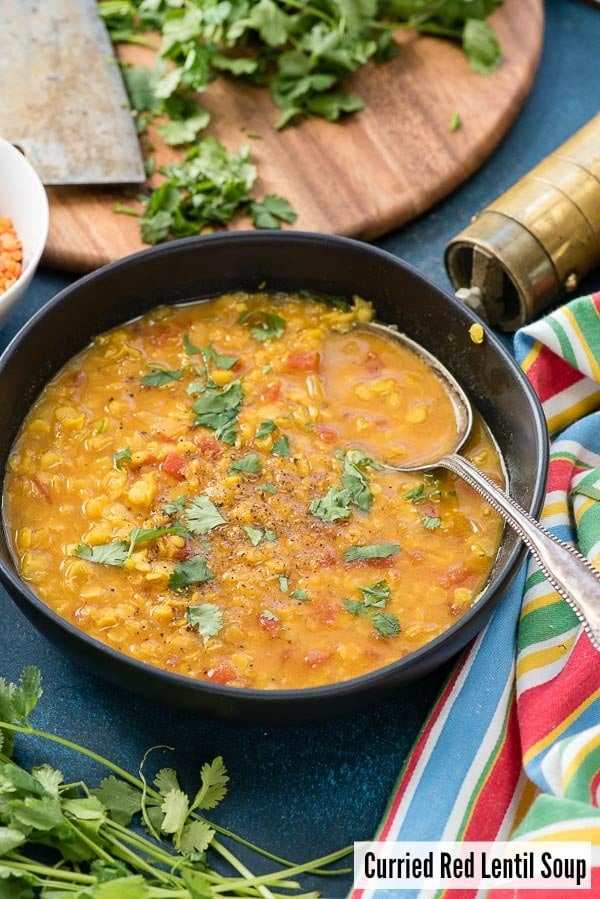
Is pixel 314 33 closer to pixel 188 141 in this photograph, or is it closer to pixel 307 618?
pixel 188 141

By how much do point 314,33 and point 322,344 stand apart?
1676 millimetres

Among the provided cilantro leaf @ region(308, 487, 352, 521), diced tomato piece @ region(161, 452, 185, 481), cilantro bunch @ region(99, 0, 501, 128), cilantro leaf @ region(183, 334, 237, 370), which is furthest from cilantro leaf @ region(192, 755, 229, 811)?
cilantro bunch @ region(99, 0, 501, 128)

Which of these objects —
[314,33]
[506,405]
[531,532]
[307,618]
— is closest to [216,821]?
[307,618]

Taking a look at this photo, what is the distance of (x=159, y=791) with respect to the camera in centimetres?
347

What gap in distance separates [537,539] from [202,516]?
107 cm

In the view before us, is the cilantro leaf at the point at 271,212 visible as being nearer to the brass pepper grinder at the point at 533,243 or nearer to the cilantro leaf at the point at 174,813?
the brass pepper grinder at the point at 533,243

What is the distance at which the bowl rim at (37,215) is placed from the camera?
4.20 metres

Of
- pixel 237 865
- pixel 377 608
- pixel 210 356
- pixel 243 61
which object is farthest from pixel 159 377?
pixel 243 61

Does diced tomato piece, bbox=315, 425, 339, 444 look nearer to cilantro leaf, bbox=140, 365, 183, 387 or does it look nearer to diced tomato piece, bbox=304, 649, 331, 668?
cilantro leaf, bbox=140, 365, 183, 387

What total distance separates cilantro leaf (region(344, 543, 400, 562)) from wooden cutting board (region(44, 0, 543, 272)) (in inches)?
67.1

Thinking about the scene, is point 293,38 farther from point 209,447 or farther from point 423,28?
point 209,447

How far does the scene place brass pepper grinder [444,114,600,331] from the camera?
456 centimetres

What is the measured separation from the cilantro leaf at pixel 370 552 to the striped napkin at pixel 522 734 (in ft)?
1.30

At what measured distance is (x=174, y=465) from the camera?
3.88 meters
